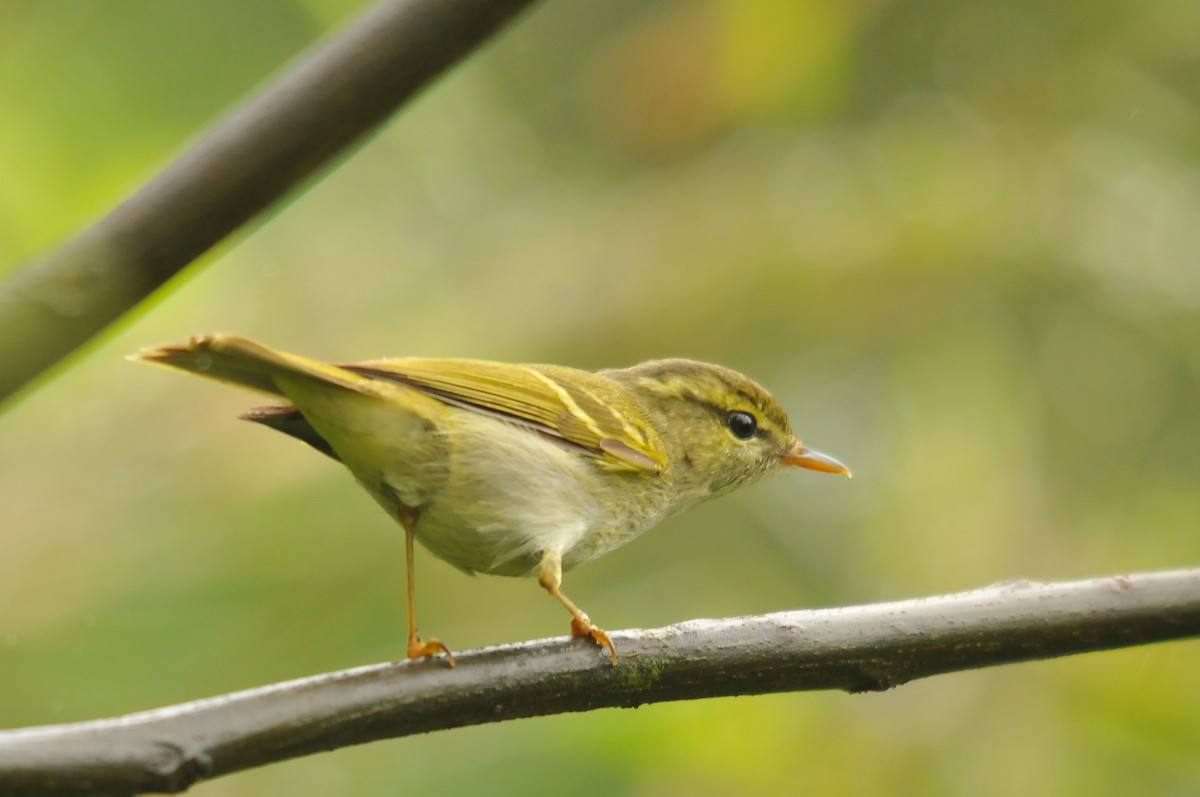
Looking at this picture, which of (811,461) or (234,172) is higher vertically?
(234,172)

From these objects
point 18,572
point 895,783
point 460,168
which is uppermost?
point 460,168

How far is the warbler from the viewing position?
108 inches

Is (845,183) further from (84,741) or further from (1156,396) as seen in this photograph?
(84,741)

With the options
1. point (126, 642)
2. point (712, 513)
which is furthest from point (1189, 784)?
point (126, 642)

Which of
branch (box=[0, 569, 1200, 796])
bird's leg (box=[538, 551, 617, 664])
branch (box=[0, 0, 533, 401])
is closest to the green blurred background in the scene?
bird's leg (box=[538, 551, 617, 664])

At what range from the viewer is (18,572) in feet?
11.8

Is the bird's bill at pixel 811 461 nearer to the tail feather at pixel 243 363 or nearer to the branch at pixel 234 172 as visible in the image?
the tail feather at pixel 243 363

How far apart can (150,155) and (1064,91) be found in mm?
4290

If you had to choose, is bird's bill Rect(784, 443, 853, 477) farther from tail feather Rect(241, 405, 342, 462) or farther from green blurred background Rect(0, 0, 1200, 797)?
tail feather Rect(241, 405, 342, 462)

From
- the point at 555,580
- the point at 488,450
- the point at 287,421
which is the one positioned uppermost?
the point at 287,421

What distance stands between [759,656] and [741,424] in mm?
1694

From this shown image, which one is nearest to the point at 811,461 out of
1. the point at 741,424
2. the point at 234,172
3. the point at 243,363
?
the point at 741,424

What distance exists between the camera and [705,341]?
5.39m

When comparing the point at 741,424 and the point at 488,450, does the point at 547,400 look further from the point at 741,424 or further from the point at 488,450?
the point at 741,424
